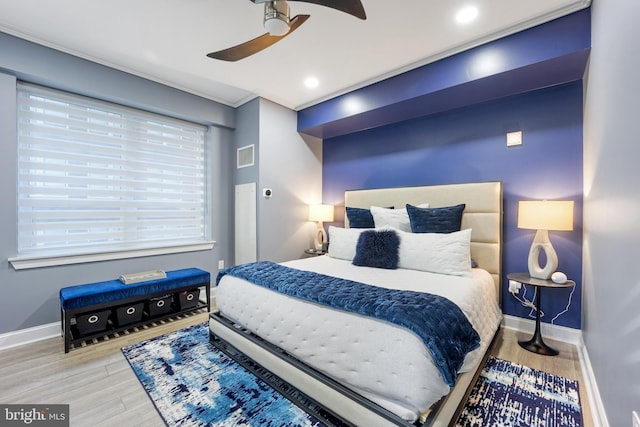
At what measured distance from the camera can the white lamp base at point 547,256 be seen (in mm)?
2293

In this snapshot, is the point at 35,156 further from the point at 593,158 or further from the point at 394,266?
the point at 593,158

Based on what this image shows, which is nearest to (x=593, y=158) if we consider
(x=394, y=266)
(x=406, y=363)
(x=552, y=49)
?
→ (x=552, y=49)

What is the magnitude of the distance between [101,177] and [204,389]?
2580mm

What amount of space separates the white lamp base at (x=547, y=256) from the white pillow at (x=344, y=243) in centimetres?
154

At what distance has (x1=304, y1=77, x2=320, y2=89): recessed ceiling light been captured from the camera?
3105mm

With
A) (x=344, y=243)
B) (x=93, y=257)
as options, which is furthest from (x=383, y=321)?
(x=93, y=257)

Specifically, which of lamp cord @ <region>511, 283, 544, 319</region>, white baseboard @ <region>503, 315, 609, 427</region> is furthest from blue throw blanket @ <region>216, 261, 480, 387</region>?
lamp cord @ <region>511, 283, 544, 319</region>

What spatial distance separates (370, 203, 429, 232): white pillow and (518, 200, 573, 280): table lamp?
0.93 m

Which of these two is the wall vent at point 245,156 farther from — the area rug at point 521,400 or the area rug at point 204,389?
the area rug at point 521,400

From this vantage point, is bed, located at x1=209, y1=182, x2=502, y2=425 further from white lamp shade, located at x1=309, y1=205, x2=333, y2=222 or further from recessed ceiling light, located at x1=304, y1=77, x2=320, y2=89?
recessed ceiling light, located at x1=304, y1=77, x2=320, y2=89

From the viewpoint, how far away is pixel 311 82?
10.4 feet

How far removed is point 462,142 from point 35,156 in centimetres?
442

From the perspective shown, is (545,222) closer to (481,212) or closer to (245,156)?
(481,212)

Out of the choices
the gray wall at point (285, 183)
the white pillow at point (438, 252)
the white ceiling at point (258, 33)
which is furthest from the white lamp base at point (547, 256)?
the gray wall at point (285, 183)
